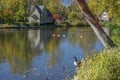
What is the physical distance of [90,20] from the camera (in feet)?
32.7

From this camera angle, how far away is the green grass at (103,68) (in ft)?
24.4

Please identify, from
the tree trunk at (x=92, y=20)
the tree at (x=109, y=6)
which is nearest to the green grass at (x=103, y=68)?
the tree trunk at (x=92, y=20)

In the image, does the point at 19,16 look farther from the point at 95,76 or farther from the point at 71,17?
the point at 95,76

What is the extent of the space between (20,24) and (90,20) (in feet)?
214

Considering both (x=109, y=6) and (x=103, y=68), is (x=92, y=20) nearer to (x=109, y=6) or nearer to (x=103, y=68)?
(x=103, y=68)

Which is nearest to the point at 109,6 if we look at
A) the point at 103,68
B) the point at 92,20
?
the point at 92,20

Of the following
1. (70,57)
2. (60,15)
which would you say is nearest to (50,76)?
(70,57)

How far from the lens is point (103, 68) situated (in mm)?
7445

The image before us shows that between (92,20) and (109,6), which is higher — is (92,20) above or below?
below

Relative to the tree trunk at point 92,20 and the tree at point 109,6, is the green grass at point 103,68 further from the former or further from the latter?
the tree at point 109,6

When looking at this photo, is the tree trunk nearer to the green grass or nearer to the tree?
the green grass

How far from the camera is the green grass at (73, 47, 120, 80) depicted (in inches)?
293

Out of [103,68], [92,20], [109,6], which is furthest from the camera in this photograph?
[109,6]

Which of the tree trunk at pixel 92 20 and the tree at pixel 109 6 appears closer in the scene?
the tree trunk at pixel 92 20
